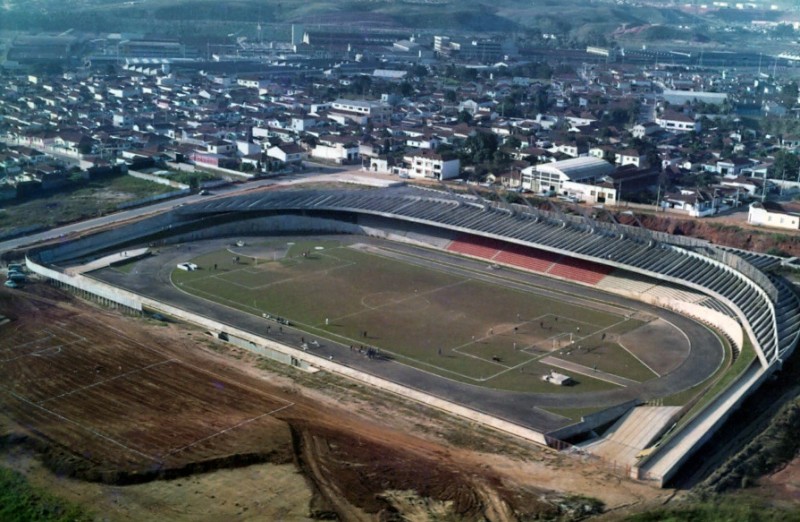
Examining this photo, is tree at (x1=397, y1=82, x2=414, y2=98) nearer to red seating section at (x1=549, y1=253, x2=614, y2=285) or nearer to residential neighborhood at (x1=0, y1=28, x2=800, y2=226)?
residential neighborhood at (x1=0, y1=28, x2=800, y2=226)

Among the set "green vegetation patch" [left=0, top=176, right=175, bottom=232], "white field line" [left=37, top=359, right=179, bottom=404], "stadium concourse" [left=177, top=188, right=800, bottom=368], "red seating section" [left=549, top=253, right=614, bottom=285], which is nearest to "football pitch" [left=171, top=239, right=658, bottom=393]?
"red seating section" [left=549, top=253, right=614, bottom=285]

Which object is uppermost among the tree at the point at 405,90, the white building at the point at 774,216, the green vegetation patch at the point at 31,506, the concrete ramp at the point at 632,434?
the tree at the point at 405,90

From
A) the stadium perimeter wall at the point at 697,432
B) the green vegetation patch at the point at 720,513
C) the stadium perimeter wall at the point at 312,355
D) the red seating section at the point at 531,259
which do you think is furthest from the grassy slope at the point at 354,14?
the green vegetation patch at the point at 720,513

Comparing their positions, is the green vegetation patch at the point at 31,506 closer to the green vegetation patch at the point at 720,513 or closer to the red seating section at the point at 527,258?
the green vegetation patch at the point at 720,513

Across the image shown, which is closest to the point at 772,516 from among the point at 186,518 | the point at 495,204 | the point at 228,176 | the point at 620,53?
the point at 186,518

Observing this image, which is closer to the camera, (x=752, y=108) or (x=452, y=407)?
(x=452, y=407)

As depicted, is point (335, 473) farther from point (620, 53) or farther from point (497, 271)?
point (620, 53)

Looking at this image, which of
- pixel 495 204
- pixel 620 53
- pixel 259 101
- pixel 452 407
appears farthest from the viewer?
pixel 620 53
